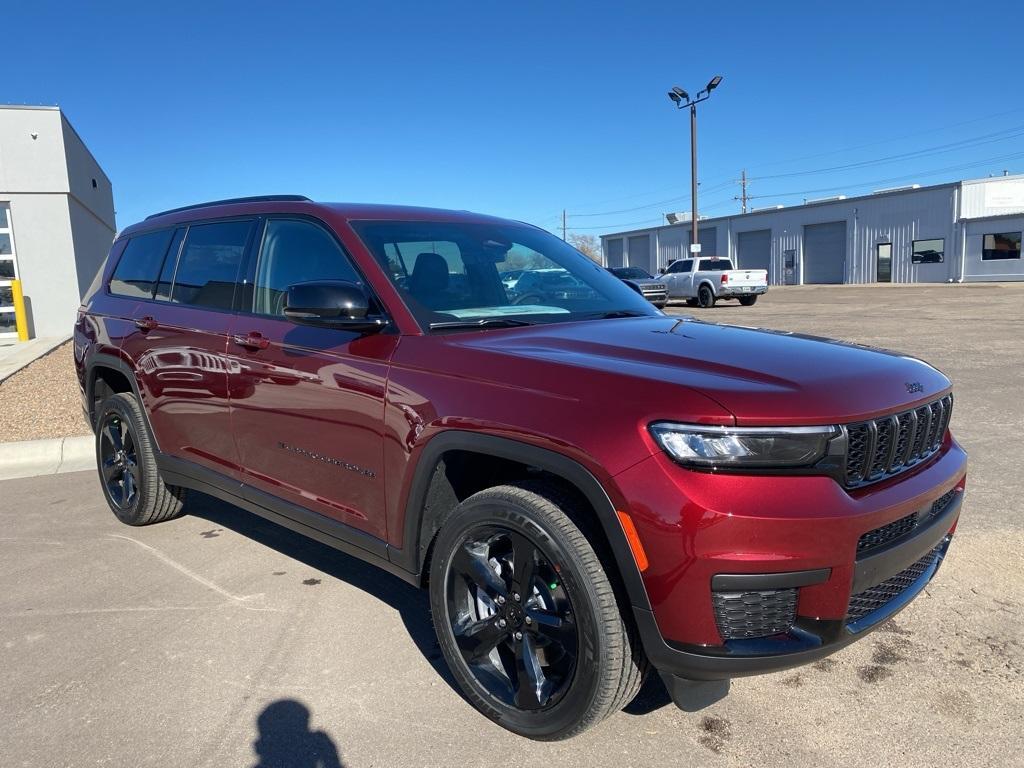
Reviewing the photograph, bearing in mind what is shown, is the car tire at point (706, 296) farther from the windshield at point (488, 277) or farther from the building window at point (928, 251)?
the windshield at point (488, 277)

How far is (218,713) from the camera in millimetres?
2824

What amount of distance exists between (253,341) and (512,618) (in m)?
1.80

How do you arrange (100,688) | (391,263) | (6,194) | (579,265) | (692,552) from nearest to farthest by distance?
(692,552)
(100,688)
(391,263)
(579,265)
(6,194)

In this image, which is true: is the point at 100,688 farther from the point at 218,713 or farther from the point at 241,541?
the point at 241,541

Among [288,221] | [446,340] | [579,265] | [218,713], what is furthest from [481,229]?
[218,713]

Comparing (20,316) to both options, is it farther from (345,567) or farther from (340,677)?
→ (340,677)

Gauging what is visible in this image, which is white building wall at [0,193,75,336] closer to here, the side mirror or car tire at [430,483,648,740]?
the side mirror

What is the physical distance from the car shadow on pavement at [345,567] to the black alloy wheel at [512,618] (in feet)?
1.13

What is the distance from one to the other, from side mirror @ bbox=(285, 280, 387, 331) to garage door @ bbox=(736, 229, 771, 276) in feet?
170

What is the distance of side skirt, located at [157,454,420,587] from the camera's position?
120 inches

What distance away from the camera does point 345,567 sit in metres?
4.20

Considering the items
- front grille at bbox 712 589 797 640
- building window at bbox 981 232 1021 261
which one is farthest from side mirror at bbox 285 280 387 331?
building window at bbox 981 232 1021 261

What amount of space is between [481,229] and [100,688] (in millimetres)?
2583

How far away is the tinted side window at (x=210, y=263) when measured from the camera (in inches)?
153
